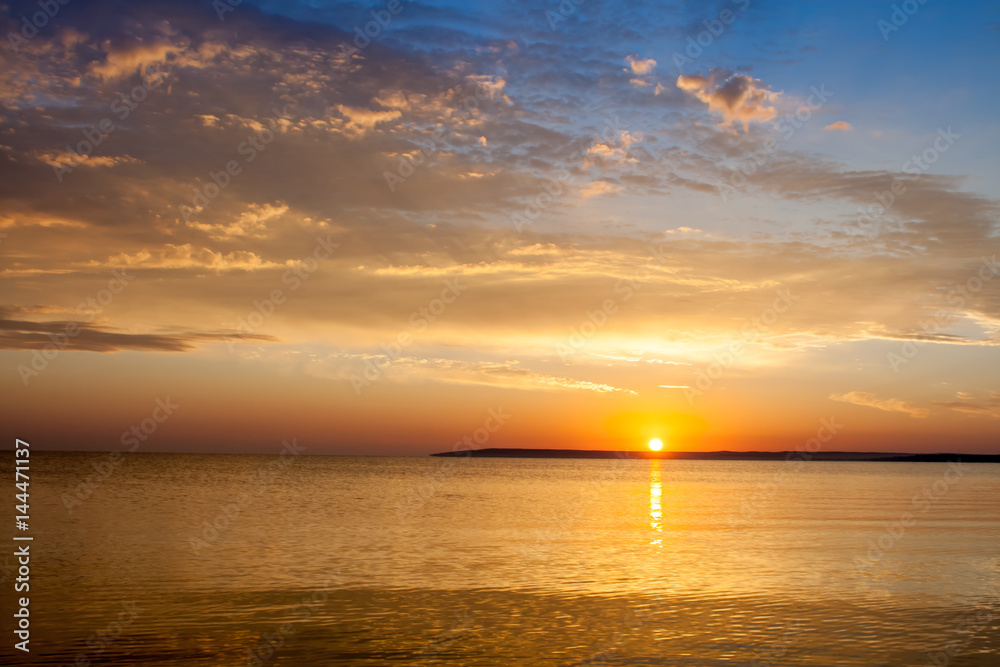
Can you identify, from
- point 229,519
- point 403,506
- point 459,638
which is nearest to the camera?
point 459,638

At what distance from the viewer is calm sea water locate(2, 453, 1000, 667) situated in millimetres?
16875

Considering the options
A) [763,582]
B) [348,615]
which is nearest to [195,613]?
[348,615]

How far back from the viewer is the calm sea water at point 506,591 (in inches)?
664

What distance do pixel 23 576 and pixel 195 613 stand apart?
8723mm

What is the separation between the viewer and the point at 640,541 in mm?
36438

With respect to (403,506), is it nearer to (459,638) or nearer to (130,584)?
(130,584)

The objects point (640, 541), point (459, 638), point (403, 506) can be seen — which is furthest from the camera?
point (403, 506)

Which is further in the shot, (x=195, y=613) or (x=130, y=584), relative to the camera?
(x=130, y=584)

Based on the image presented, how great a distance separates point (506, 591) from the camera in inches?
925

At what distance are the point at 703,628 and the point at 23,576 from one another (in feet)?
71.2

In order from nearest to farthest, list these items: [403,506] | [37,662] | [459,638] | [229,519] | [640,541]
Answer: [37,662], [459,638], [640,541], [229,519], [403,506]

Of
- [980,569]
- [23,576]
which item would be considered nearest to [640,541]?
[980,569]

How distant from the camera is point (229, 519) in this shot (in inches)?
1774

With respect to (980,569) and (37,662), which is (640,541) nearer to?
(980,569)
